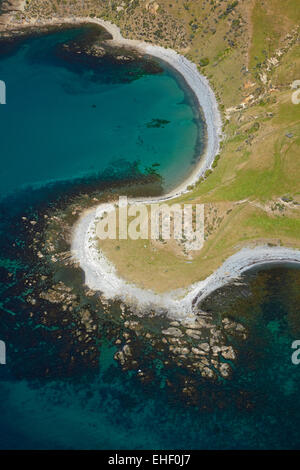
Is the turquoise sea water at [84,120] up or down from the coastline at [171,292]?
up

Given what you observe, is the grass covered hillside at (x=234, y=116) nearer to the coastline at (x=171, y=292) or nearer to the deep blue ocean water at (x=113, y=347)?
the coastline at (x=171, y=292)

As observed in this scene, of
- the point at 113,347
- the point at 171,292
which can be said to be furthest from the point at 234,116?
the point at 113,347

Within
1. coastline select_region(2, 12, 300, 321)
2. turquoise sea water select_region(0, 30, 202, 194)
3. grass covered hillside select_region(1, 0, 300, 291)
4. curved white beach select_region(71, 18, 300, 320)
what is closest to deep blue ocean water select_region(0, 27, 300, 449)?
turquoise sea water select_region(0, 30, 202, 194)

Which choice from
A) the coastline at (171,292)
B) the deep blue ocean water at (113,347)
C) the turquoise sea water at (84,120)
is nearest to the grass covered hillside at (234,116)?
the coastline at (171,292)

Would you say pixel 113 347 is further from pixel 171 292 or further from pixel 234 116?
pixel 234 116

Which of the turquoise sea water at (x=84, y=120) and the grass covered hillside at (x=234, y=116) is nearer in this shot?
the grass covered hillside at (x=234, y=116)

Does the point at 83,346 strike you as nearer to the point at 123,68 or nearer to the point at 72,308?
the point at 72,308

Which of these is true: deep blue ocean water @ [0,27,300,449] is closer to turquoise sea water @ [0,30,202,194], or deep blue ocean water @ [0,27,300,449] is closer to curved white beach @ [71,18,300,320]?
turquoise sea water @ [0,30,202,194]

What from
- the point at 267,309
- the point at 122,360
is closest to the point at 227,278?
the point at 267,309

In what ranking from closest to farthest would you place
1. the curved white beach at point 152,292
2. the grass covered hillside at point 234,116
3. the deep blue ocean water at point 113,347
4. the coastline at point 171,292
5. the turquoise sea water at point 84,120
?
the deep blue ocean water at point 113,347, the coastline at point 171,292, the curved white beach at point 152,292, the grass covered hillside at point 234,116, the turquoise sea water at point 84,120
